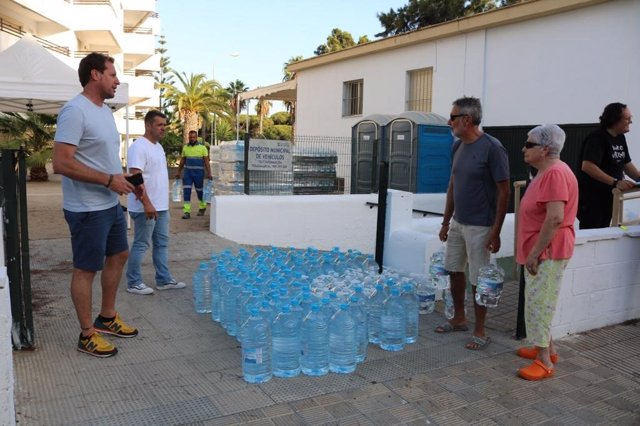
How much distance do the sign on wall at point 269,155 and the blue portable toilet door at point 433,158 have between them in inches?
168

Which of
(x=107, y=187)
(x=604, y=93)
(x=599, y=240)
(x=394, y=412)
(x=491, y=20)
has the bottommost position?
(x=394, y=412)

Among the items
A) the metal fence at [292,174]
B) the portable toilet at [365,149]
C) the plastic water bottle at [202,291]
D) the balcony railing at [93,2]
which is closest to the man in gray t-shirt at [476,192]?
the plastic water bottle at [202,291]

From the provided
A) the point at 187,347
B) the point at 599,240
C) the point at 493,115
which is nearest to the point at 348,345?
the point at 187,347

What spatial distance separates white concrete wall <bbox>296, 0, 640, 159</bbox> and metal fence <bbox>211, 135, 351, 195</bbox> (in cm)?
517

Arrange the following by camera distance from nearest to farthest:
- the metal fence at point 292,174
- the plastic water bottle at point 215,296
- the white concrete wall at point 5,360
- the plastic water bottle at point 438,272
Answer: the white concrete wall at point 5,360
the plastic water bottle at point 215,296
the plastic water bottle at point 438,272
the metal fence at point 292,174

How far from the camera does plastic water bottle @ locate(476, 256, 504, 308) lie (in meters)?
4.49

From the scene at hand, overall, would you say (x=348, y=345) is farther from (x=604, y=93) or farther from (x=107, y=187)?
(x=604, y=93)

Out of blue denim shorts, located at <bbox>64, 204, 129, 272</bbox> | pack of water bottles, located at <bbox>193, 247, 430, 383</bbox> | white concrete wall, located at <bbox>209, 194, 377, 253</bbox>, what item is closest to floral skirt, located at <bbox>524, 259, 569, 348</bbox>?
pack of water bottles, located at <bbox>193, 247, 430, 383</bbox>

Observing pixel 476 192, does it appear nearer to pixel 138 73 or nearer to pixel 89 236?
pixel 89 236

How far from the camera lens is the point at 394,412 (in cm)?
342

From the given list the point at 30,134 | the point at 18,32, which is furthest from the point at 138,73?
the point at 30,134

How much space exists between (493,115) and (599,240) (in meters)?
10.0

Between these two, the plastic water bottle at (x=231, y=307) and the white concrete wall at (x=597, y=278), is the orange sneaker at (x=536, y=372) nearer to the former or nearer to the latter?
the white concrete wall at (x=597, y=278)

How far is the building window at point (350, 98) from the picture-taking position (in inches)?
774
